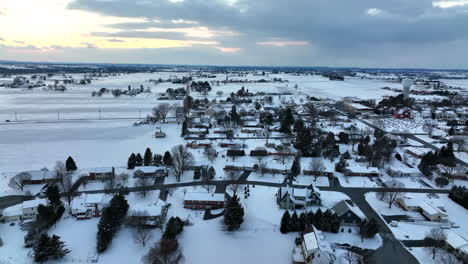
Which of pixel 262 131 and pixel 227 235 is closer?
pixel 227 235

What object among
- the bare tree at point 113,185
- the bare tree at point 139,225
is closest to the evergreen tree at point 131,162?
the bare tree at point 113,185

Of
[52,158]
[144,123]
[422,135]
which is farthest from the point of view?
[144,123]

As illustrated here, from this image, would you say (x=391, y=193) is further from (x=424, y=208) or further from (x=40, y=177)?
(x=40, y=177)

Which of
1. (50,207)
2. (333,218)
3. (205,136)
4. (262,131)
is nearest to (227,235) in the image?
(333,218)

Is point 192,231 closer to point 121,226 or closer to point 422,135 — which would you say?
point 121,226

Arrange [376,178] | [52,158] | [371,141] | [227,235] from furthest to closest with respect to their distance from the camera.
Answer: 1. [371,141]
2. [52,158]
3. [376,178]
4. [227,235]

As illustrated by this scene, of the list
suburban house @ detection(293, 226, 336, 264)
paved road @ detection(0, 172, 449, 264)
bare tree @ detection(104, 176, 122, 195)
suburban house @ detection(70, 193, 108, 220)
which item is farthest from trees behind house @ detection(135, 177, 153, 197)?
suburban house @ detection(293, 226, 336, 264)

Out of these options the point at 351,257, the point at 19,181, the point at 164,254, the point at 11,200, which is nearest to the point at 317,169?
the point at 351,257
